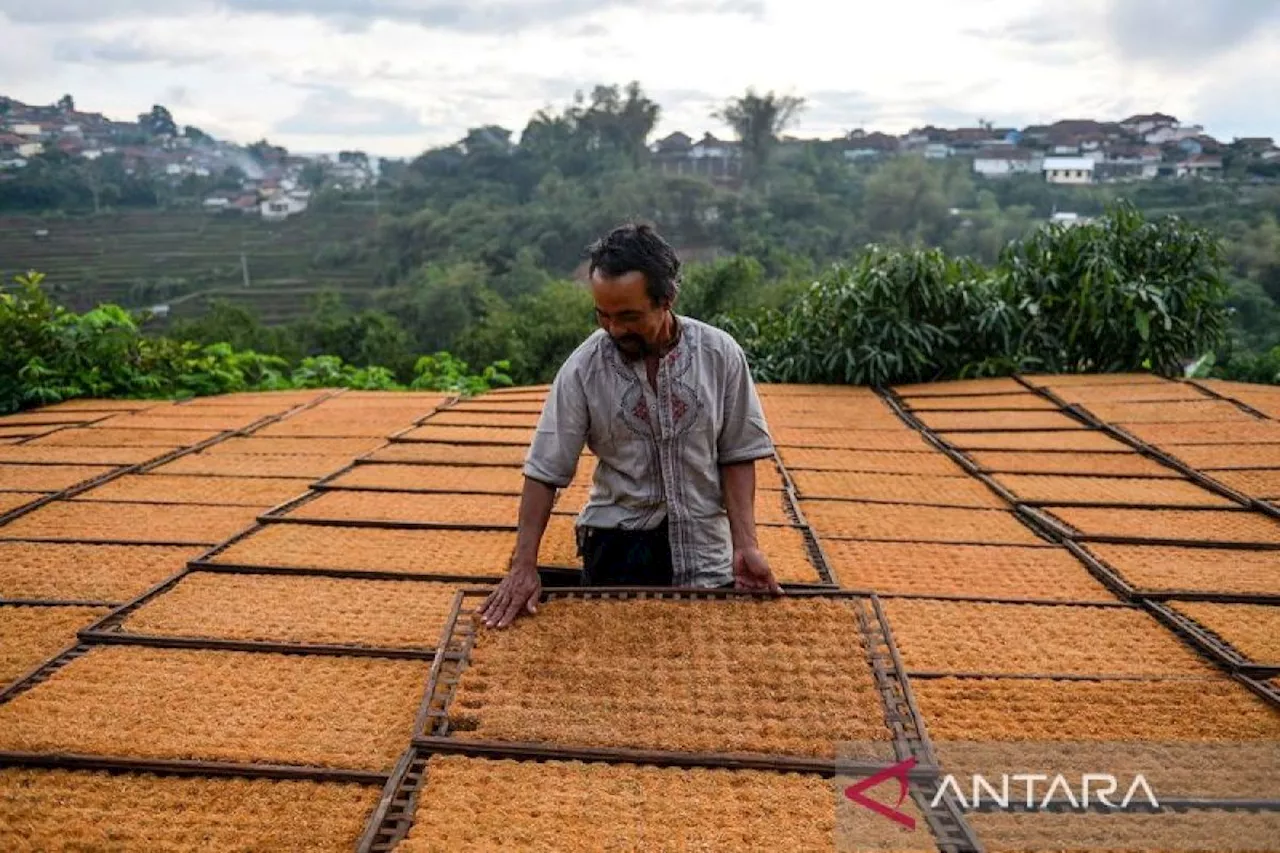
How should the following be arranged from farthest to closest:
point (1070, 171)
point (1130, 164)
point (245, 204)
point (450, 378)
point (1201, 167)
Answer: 1. point (245, 204)
2. point (1130, 164)
3. point (1070, 171)
4. point (1201, 167)
5. point (450, 378)

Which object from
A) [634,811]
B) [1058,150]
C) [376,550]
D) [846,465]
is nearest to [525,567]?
[634,811]

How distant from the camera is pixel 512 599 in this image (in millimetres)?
1681

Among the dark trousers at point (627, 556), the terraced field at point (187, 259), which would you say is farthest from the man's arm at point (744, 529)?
the terraced field at point (187, 259)

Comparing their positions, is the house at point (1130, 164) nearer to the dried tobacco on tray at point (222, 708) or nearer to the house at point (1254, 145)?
the house at point (1254, 145)

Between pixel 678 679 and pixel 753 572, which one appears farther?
pixel 753 572

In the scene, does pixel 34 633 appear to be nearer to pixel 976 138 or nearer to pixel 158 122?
pixel 976 138

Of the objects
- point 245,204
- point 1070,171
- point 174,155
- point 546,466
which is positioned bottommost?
point 546,466

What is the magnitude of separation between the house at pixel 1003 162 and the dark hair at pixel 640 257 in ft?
122

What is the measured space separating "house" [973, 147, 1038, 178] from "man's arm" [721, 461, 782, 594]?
1460 inches

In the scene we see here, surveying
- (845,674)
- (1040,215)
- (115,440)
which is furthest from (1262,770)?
(1040,215)

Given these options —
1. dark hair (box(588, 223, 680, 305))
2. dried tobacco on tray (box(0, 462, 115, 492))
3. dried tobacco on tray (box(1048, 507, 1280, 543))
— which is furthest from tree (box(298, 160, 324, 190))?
dark hair (box(588, 223, 680, 305))

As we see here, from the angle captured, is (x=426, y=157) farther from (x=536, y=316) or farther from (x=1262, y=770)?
(x=1262, y=770)

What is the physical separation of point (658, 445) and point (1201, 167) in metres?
32.6

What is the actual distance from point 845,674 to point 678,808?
1.39 ft
